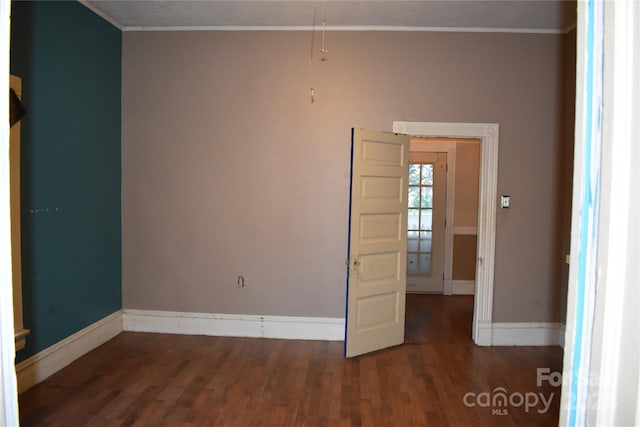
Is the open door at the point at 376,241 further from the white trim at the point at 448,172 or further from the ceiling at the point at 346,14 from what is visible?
the white trim at the point at 448,172

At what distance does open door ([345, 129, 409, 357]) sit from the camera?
3.74 meters

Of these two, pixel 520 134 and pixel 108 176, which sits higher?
pixel 520 134

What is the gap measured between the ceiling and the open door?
3.69ft

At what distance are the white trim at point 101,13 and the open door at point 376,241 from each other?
2.71 metres

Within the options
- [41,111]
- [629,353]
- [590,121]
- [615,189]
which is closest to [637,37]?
[590,121]

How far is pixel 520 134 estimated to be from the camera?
412 cm

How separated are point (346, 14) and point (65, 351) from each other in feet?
12.9

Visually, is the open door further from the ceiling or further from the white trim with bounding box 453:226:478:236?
the white trim with bounding box 453:226:478:236

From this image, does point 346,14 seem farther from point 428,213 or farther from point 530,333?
point 530,333

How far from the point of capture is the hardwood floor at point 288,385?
2754mm

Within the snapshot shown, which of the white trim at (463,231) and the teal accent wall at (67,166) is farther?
the white trim at (463,231)

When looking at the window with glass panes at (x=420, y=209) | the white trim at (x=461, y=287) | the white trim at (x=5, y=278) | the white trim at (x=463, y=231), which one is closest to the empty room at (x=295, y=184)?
the white trim at (x=461, y=287)

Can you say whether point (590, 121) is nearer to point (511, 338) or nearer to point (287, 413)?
point (287, 413)

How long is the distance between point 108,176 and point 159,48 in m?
1.44
